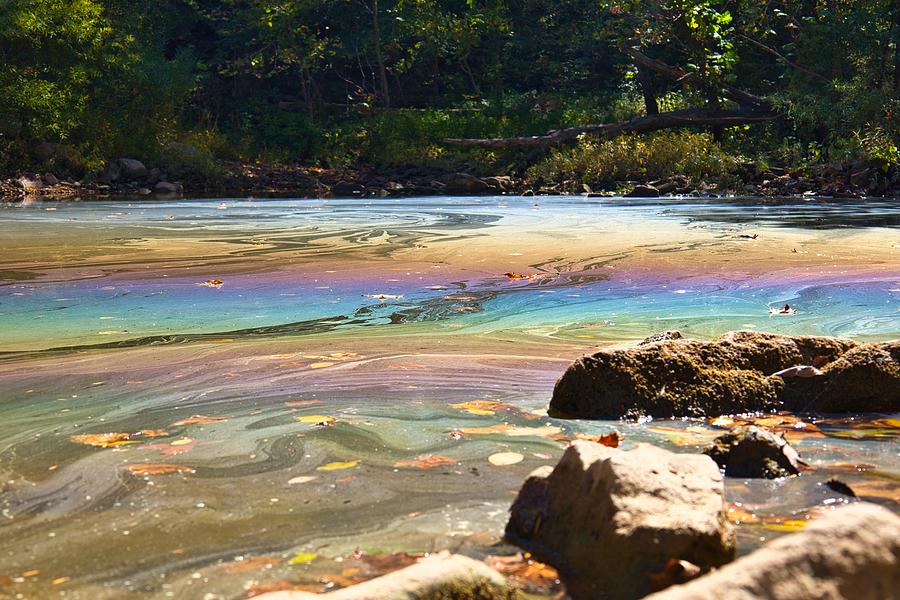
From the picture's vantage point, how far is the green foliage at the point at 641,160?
74.7ft

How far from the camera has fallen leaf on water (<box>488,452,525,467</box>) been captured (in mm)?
3369

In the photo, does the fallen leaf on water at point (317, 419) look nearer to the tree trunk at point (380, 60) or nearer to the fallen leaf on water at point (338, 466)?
the fallen leaf on water at point (338, 466)

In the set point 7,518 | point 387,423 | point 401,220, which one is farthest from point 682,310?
point 401,220

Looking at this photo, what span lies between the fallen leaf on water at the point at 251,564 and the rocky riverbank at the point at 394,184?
1875 cm

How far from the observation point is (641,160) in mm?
23766

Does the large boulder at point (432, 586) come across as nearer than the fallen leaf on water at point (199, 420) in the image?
Yes

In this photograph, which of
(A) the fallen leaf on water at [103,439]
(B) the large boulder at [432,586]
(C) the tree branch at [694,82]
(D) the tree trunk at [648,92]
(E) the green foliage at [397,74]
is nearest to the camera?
(B) the large boulder at [432,586]

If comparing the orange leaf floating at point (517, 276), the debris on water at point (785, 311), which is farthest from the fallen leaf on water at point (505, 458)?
the orange leaf floating at point (517, 276)

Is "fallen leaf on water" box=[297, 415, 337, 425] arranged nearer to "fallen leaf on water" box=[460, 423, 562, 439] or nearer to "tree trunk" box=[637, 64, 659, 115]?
"fallen leaf on water" box=[460, 423, 562, 439]

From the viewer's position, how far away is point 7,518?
9.48 feet

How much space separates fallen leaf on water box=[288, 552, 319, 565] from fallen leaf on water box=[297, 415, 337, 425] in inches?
50.9

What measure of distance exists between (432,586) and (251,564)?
73 centimetres

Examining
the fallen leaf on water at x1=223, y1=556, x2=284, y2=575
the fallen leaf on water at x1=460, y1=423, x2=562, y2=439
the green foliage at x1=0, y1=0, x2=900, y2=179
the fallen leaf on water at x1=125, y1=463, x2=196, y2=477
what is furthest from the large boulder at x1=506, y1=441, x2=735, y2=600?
the green foliage at x1=0, y1=0, x2=900, y2=179

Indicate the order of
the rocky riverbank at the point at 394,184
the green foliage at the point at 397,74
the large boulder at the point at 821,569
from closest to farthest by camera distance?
the large boulder at the point at 821,569 < the rocky riverbank at the point at 394,184 < the green foliage at the point at 397,74
